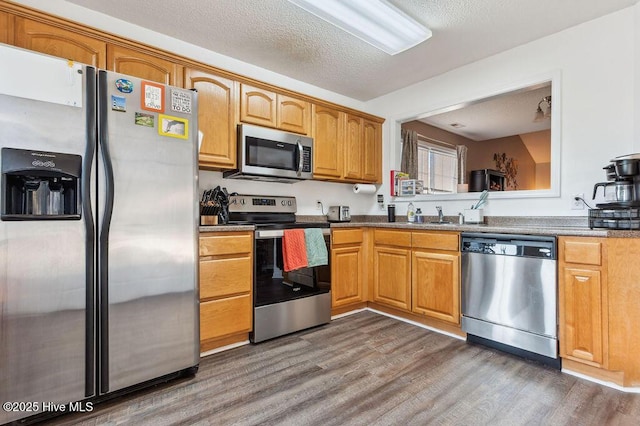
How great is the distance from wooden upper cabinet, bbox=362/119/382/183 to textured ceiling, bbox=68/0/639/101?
68cm

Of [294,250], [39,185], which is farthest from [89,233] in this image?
[294,250]

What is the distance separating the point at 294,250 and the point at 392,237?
3.46 feet

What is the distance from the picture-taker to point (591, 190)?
7.89ft

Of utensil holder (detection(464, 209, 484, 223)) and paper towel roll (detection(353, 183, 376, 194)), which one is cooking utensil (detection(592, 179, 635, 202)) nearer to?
utensil holder (detection(464, 209, 484, 223))

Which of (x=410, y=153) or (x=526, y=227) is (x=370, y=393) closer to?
(x=526, y=227)

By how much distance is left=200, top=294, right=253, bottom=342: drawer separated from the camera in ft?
7.53

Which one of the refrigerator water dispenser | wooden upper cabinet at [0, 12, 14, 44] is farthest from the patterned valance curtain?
wooden upper cabinet at [0, 12, 14, 44]

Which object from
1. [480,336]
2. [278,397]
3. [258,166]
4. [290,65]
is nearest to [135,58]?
[258,166]

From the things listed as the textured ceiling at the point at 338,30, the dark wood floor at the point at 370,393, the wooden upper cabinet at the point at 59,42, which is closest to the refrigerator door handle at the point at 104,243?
the dark wood floor at the point at 370,393

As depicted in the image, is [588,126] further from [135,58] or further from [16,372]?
A: [16,372]

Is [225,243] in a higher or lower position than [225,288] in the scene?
higher

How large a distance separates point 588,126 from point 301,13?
233cm

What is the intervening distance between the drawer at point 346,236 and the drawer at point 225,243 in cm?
93

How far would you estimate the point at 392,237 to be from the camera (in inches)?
125
